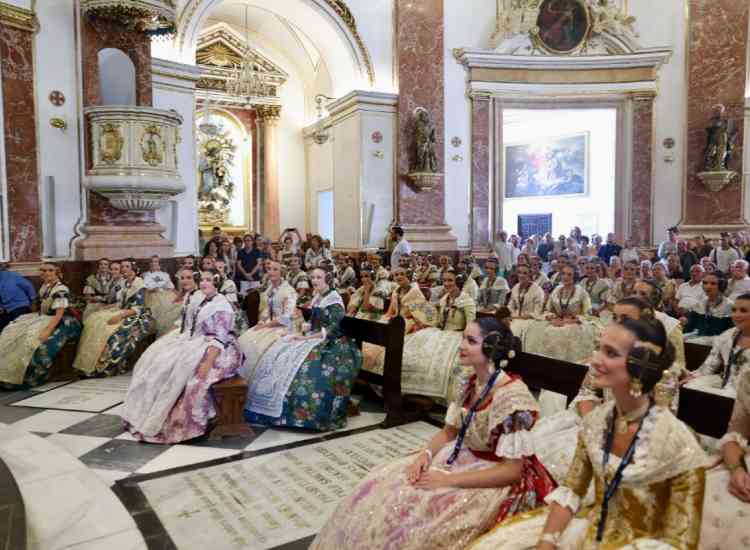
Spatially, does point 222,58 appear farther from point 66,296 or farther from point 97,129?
point 66,296

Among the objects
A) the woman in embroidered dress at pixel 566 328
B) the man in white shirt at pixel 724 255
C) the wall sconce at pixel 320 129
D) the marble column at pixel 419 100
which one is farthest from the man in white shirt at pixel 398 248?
the man in white shirt at pixel 724 255

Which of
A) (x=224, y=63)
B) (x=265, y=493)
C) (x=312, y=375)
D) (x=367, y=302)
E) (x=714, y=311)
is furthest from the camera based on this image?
(x=224, y=63)

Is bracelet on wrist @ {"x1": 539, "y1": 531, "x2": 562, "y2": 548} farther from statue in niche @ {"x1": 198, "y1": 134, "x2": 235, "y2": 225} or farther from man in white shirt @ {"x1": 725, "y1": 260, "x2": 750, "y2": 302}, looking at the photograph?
statue in niche @ {"x1": 198, "y1": 134, "x2": 235, "y2": 225}

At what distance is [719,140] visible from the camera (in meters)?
13.8

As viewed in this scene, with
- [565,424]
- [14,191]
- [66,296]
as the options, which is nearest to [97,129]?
[14,191]

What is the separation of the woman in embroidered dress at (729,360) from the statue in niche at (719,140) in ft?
38.3

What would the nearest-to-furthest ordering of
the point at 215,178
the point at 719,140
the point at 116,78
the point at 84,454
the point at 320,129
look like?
1. the point at 84,454
2. the point at 116,78
3. the point at 719,140
4. the point at 320,129
5. the point at 215,178

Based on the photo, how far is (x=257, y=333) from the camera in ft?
20.7

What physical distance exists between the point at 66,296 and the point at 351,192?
7460 millimetres

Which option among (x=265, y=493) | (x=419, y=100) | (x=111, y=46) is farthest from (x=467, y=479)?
(x=419, y=100)

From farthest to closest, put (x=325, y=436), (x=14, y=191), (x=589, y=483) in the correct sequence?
(x=14, y=191)
(x=325, y=436)
(x=589, y=483)

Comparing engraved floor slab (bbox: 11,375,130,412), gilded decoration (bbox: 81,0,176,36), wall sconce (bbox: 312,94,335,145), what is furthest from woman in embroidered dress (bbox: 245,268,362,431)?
wall sconce (bbox: 312,94,335,145)

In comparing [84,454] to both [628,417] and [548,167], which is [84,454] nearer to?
[628,417]

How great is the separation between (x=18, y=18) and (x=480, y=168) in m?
9.16
